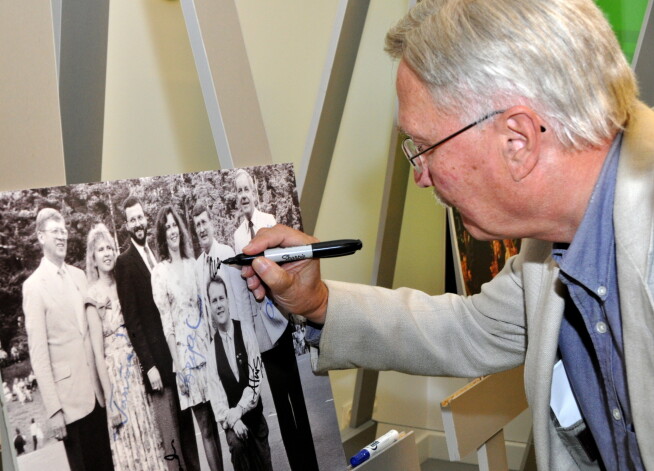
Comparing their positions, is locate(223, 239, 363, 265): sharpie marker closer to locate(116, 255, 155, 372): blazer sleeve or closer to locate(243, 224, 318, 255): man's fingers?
locate(243, 224, 318, 255): man's fingers

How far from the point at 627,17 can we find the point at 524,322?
63.8 inches

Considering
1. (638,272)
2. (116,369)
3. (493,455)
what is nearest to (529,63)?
(638,272)

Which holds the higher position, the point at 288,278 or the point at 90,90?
the point at 90,90

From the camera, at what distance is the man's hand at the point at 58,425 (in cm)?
83

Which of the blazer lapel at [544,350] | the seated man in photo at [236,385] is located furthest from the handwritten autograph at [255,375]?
the blazer lapel at [544,350]

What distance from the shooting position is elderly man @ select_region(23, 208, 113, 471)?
84cm

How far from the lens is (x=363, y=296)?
138cm

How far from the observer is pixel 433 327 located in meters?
1.43

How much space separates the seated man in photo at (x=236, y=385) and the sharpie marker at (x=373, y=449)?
0.77 ft

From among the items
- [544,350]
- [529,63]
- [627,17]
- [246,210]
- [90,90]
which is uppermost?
[627,17]

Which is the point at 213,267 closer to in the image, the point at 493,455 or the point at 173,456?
the point at 173,456

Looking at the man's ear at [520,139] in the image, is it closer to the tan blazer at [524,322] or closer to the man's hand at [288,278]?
the tan blazer at [524,322]

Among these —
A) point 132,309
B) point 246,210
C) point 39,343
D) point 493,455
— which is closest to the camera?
point 39,343

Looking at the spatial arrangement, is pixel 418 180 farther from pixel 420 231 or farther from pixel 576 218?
pixel 420 231
